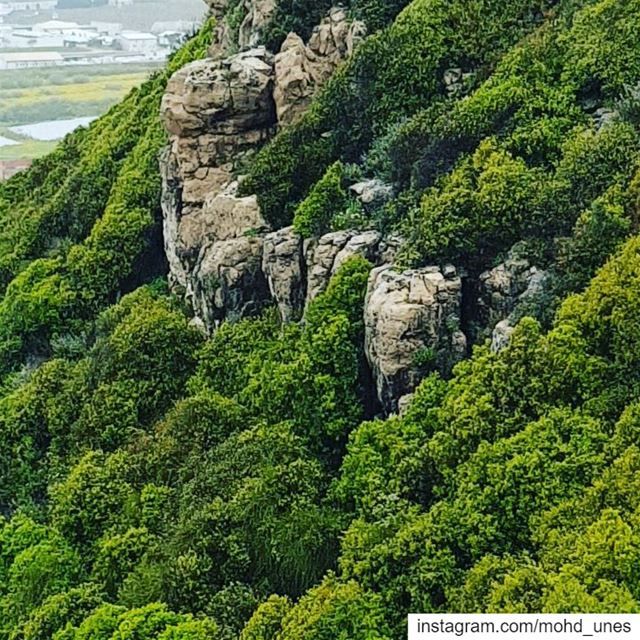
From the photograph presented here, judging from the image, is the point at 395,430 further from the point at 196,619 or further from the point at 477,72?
the point at 477,72

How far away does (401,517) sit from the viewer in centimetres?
2342

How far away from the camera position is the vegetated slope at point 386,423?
2156 centimetres

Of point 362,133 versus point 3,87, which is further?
point 3,87

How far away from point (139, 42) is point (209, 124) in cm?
9666

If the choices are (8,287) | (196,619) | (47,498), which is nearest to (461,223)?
(196,619)

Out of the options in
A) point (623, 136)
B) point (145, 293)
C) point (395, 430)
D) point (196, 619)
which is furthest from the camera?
point (145, 293)

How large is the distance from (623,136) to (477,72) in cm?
800

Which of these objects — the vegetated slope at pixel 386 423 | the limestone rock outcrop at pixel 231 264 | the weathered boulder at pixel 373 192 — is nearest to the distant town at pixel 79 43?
the limestone rock outcrop at pixel 231 264

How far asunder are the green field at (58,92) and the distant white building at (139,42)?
15.6 ft

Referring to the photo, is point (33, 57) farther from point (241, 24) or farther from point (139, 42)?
point (241, 24)

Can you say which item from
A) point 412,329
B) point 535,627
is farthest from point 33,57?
point 535,627

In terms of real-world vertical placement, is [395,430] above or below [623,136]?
below

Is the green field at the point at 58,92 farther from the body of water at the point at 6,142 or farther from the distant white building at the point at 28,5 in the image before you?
the distant white building at the point at 28,5

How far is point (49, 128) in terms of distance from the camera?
106 metres
